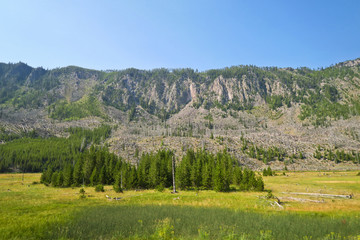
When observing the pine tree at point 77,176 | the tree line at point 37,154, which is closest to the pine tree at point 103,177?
the pine tree at point 77,176

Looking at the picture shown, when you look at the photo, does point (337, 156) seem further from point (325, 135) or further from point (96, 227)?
point (96, 227)

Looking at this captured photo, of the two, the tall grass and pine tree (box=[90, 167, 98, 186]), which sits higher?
the tall grass

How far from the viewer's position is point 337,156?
442 feet

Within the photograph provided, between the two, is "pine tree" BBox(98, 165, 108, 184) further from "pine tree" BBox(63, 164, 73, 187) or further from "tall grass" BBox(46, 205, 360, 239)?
"tall grass" BBox(46, 205, 360, 239)

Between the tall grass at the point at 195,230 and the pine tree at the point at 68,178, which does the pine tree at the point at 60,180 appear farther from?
the tall grass at the point at 195,230

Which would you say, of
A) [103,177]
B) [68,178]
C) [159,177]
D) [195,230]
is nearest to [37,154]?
[68,178]

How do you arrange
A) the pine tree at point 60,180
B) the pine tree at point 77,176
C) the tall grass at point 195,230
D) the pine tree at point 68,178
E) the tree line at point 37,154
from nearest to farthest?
the tall grass at point 195,230 < the pine tree at point 60,180 < the pine tree at point 68,178 < the pine tree at point 77,176 < the tree line at point 37,154

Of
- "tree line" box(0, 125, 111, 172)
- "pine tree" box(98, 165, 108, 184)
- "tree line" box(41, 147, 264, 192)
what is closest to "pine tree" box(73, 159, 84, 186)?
"tree line" box(41, 147, 264, 192)

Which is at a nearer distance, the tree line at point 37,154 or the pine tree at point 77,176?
the pine tree at point 77,176

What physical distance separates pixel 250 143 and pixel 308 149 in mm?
46496

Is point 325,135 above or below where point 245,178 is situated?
above

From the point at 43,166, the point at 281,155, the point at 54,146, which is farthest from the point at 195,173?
the point at 54,146

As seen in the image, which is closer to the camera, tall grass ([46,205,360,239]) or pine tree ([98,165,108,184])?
tall grass ([46,205,360,239])

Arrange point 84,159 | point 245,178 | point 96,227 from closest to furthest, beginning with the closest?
point 96,227
point 245,178
point 84,159
